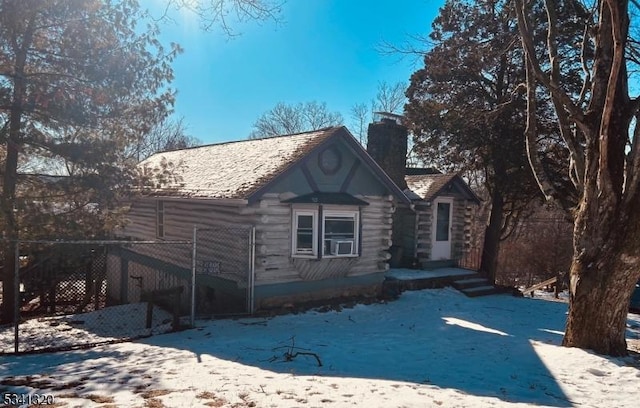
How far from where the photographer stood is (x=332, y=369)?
21.9 feet

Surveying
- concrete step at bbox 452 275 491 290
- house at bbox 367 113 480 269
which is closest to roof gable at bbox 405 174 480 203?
house at bbox 367 113 480 269

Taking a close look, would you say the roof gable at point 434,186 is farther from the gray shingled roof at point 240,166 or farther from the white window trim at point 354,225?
the gray shingled roof at point 240,166

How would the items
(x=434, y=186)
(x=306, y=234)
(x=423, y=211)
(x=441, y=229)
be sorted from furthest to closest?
1. (x=441, y=229)
2. (x=434, y=186)
3. (x=423, y=211)
4. (x=306, y=234)

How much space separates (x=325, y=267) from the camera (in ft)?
39.8

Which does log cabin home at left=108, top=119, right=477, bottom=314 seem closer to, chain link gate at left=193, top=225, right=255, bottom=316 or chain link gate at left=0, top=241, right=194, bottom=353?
chain link gate at left=193, top=225, right=255, bottom=316

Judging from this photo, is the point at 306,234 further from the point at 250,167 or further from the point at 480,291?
the point at 480,291

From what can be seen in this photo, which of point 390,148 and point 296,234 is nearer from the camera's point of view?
point 296,234

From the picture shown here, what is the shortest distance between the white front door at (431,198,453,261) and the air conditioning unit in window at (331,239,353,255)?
567 cm

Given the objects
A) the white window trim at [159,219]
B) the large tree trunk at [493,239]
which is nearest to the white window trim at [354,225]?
the white window trim at [159,219]

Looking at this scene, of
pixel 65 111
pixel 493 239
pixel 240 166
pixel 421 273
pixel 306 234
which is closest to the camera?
pixel 65 111

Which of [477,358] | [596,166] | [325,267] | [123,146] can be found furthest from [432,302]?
[123,146]

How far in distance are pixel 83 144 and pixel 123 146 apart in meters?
0.99

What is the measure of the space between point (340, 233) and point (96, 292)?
8706 millimetres

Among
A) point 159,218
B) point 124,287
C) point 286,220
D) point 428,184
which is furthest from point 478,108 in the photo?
point 124,287
